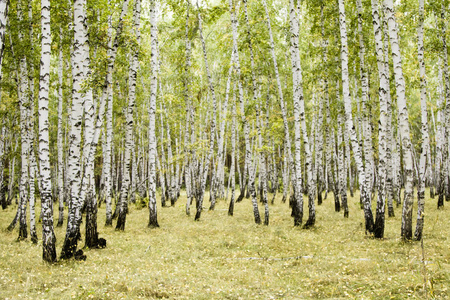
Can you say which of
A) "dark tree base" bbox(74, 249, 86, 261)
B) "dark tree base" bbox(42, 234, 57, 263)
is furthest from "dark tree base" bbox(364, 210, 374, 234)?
"dark tree base" bbox(42, 234, 57, 263)

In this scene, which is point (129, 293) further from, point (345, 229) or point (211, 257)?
point (345, 229)

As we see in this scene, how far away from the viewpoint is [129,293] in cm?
677

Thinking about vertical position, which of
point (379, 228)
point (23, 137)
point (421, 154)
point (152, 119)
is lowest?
point (379, 228)

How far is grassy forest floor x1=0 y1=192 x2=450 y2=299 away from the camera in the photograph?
676 centimetres

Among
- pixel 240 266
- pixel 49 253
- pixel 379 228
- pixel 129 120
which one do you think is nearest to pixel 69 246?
pixel 49 253

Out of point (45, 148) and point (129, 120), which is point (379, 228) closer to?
point (129, 120)

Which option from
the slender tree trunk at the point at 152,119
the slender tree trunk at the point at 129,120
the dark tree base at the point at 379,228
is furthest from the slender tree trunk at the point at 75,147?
the dark tree base at the point at 379,228

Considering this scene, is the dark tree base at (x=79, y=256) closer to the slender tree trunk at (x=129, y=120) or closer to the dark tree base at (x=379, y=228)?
the slender tree trunk at (x=129, y=120)

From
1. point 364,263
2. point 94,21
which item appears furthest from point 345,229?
point 94,21

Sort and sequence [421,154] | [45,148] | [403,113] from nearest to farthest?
1. [45,148]
2. [403,113]
3. [421,154]

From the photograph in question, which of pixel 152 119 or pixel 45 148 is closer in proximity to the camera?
pixel 45 148

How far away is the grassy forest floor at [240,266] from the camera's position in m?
6.76

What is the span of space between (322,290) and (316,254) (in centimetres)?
310

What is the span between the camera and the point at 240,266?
9.18m
